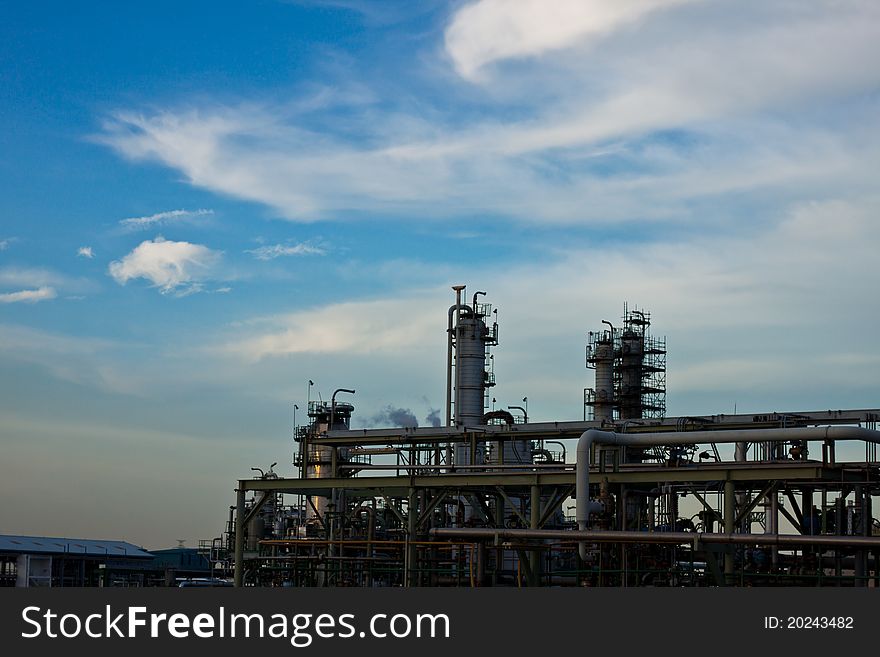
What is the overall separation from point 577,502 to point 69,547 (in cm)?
5508

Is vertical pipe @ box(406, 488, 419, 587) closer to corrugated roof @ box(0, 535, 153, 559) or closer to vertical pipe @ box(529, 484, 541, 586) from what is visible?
vertical pipe @ box(529, 484, 541, 586)

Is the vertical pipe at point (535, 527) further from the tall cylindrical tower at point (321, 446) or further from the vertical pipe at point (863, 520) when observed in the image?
the tall cylindrical tower at point (321, 446)

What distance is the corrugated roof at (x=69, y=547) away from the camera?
77.6 metres

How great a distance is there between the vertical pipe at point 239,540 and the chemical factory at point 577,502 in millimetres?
Result: 84

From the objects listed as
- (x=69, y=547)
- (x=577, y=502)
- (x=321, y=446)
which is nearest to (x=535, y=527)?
(x=577, y=502)

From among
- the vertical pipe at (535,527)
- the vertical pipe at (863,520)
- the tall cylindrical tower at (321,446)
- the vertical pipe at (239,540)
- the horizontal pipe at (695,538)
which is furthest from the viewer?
the tall cylindrical tower at (321,446)

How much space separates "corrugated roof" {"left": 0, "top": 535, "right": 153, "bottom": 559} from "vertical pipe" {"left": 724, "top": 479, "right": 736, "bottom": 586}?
51868 millimetres

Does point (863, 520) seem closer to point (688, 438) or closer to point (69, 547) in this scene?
point (688, 438)

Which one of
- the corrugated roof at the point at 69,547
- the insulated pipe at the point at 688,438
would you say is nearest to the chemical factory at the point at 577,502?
the insulated pipe at the point at 688,438

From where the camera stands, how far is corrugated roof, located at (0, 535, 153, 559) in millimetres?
77625

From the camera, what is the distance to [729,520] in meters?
37.7

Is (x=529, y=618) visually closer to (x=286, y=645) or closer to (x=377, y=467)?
(x=286, y=645)

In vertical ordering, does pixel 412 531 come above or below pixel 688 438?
below

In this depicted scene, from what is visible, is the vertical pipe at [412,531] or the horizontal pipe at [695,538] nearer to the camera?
the horizontal pipe at [695,538]
